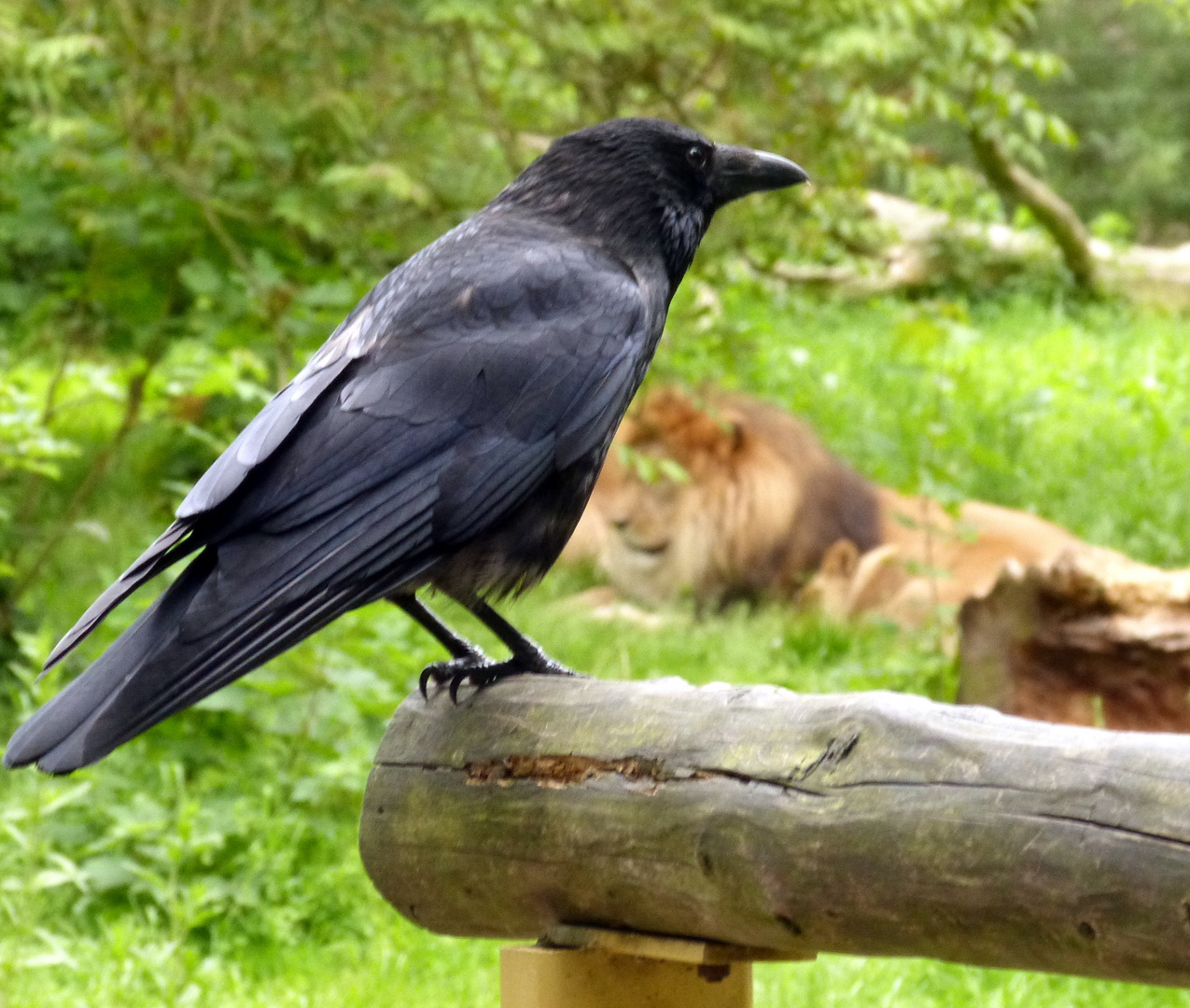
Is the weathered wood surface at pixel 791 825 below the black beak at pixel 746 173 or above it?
below

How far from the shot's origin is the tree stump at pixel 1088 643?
12.1ft

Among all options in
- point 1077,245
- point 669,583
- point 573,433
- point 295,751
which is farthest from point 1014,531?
point 1077,245

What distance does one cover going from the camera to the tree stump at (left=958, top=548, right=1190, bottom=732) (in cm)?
369

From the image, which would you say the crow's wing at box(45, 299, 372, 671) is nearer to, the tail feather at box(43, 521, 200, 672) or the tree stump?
the tail feather at box(43, 521, 200, 672)

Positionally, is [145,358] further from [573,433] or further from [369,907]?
[573,433]

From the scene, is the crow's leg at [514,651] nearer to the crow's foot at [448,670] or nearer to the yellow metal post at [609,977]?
the crow's foot at [448,670]

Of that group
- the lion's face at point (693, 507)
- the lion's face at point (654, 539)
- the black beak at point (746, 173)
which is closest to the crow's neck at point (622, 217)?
the black beak at point (746, 173)

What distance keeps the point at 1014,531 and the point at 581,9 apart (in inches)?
86.3

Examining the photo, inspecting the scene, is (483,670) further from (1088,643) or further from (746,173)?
(1088,643)

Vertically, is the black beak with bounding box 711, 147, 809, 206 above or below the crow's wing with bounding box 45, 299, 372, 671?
above

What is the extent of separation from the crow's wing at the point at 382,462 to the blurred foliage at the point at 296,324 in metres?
1.03

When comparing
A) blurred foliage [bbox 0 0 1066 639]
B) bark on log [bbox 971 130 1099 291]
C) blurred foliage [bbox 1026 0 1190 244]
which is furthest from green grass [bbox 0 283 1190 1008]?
blurred foliage [bbox 1026 0 1190 244]

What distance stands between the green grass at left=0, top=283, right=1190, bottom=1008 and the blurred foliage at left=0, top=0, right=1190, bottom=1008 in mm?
13

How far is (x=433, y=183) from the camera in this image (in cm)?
437
